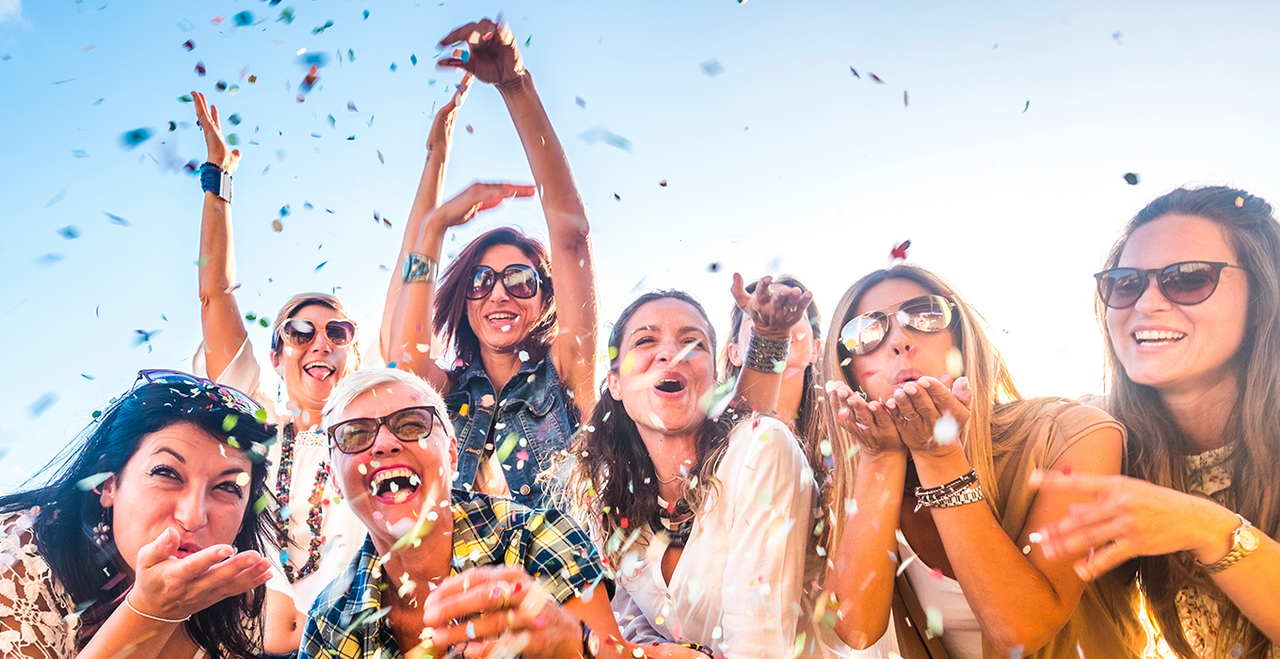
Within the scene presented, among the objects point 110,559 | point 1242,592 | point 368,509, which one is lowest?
point 1242,592

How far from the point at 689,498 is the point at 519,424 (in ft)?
3.46

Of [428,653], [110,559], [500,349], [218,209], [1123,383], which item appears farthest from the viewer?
[218,209]

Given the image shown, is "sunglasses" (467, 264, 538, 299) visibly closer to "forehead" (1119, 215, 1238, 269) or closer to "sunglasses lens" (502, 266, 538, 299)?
"sunglasses lens" (502, 266, 538, 299)

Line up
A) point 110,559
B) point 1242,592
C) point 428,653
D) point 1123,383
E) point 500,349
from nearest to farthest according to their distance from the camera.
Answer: point 428,653 → point 1242,592 → point 110,559 → point 1123,383 → point 500,349

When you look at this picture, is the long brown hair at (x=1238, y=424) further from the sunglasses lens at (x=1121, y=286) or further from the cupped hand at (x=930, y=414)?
the cupped hand at (x=930, y=414)

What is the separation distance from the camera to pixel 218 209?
4574 millimetres

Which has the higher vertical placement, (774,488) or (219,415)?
(219,415)

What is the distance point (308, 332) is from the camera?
4316 mm

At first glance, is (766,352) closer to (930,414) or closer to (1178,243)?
(930,414)

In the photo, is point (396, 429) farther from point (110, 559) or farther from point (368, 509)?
point (110, 559)

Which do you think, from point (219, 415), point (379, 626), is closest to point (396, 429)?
point (379, 626)

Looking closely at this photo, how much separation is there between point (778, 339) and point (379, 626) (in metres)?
2.12

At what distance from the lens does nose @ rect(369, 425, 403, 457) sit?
9.05 feet

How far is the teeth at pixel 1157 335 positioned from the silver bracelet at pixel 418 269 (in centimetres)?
357
